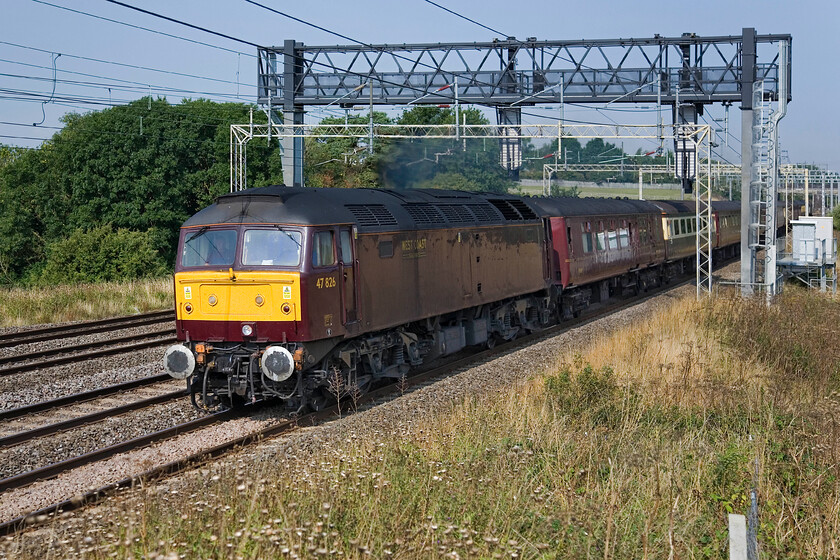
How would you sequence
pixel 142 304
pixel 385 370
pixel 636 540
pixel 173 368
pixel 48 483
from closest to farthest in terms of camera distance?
1. pixel 636 540
2. pixel 48 483
3. pixel 173 368
4. pixel 385 370
5. pixel 142 304

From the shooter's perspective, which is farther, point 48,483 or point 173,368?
point 173,368

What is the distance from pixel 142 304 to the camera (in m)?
25.8

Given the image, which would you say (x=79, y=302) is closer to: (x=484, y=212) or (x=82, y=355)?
(x=82, y=355)

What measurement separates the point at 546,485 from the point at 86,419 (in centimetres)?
730

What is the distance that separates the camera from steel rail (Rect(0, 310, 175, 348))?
64.4ft

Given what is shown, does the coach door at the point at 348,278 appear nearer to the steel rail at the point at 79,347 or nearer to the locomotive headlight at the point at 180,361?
the locomotive headlight at the point at 180,361

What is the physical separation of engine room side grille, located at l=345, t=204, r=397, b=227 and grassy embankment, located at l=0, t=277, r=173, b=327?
12.4 m

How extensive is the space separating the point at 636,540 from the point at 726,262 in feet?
134

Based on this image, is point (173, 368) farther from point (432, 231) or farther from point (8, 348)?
point (8, 348)

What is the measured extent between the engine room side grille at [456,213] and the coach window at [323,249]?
4041 millimetres

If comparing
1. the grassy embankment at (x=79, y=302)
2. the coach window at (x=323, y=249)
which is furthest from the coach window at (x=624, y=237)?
the coach window at (x=323, y=249)

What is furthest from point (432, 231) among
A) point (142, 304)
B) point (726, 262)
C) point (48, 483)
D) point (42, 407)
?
point (726, 262)

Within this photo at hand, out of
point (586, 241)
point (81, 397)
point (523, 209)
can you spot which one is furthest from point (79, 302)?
point (586, 241)

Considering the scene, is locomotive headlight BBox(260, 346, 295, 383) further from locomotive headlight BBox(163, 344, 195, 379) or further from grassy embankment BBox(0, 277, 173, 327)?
grassy embankment BBox(0, 277, 173, 327)
